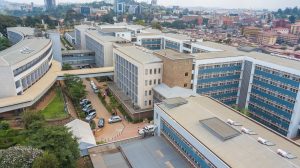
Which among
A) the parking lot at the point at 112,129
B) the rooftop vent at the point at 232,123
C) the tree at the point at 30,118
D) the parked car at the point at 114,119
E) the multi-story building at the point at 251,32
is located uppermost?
the multi-story building at the point at 251,32

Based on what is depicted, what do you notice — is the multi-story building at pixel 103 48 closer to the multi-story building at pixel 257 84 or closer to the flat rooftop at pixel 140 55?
the flat rooftop at pixel 140 55

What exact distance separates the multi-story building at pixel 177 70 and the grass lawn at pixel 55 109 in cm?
1896

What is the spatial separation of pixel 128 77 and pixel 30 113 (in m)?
20.9

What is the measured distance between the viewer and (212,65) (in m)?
47.8

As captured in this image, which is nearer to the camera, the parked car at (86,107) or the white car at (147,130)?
the white car at (147,130)

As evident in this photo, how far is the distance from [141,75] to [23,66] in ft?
70.8

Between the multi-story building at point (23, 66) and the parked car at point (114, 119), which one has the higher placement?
the multi-story building at point (23, 66)

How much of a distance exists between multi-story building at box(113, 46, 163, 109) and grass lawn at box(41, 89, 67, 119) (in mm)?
13297

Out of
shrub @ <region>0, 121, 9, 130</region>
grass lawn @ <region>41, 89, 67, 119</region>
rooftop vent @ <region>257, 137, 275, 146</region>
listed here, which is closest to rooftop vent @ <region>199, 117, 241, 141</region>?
rooftop vent @ <region>257, 137, 275, 146</region>

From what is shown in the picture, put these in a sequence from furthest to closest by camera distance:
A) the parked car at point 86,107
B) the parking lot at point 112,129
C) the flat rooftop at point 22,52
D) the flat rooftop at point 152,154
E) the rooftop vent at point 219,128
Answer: the parked car at point 86,107 → the flat rooftop at point 22,52 → the parking lot at point 112,129 → the flat rooftop at point 152,154 → the rooftop vent at point 219,128

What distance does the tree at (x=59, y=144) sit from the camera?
1009 inches

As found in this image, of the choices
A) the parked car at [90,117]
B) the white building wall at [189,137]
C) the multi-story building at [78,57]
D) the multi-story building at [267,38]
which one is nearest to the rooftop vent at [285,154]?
the white building wall at [189,137]

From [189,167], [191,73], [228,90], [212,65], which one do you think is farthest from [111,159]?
[228,90]

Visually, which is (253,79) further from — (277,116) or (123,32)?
(123,32)
